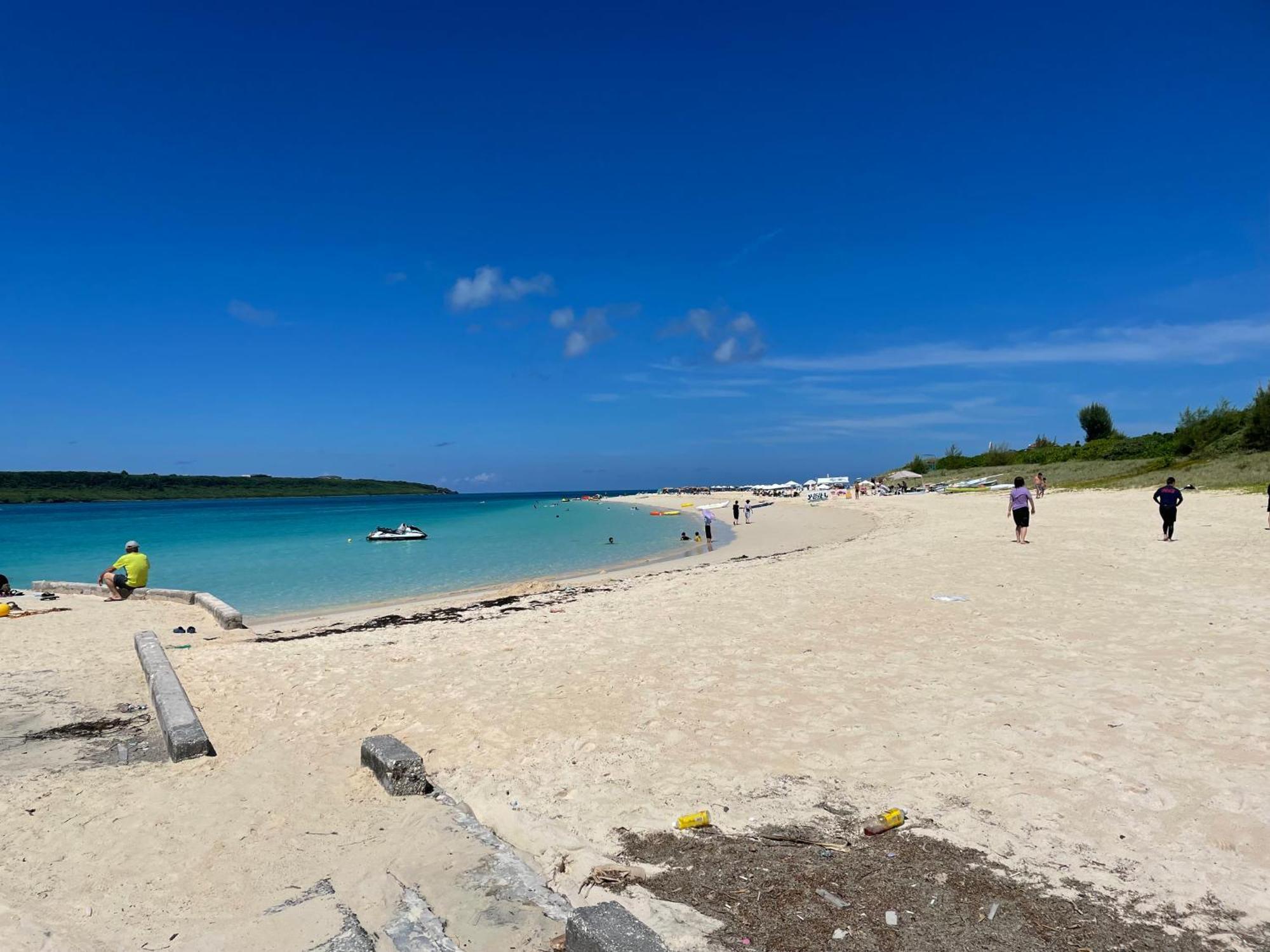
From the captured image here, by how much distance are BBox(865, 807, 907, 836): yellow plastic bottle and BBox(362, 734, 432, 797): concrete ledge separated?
9.15 ft

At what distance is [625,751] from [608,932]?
245 centimetres

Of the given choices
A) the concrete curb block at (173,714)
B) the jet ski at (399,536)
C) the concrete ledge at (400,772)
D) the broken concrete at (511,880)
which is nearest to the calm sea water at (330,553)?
the jet ski at (399,536)

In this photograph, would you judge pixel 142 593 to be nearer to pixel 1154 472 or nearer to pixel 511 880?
pixel 511 880

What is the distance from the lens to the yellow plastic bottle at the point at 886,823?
155 inches

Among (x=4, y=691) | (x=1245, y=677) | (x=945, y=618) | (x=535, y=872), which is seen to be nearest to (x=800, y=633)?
(x=945, y=618)

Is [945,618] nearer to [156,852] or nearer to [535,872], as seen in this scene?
[535,872]

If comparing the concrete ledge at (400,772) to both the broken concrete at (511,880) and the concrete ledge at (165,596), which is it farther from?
the concrete ledge at (165,596)

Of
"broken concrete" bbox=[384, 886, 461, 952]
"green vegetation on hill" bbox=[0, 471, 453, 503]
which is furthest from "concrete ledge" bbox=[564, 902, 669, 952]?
"green vegetation on hill" bbox=[0, 471, 453, 503]

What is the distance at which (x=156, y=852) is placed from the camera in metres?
3.78

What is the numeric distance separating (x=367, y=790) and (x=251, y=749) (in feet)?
4.74

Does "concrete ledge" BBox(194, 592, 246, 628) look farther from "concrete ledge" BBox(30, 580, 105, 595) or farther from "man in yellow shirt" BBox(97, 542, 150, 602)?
"concrete ledge" BBox(30, 580, 105, 595)

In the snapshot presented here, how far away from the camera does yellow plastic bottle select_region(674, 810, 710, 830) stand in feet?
13.4

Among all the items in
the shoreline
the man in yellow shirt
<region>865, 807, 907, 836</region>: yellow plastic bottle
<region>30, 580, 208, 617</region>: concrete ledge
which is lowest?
the shoreline

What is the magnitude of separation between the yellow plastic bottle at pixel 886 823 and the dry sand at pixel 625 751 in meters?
0.10
